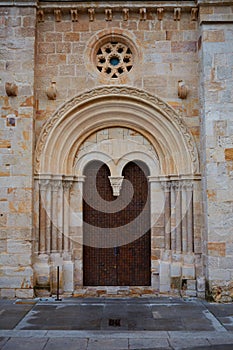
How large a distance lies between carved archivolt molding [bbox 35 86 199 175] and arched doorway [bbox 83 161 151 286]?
72cm

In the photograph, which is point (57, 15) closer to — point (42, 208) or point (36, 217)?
point (42, 208)

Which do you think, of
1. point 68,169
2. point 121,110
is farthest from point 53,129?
point 121,110

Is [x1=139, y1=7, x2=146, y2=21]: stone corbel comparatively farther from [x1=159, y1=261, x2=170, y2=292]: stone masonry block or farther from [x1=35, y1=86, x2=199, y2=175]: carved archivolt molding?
[x1=159, y1=261, x2=170, y2=292]: stone masonry block

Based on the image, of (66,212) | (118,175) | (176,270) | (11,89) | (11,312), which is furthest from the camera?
(118,175)

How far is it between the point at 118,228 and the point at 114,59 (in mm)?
3290

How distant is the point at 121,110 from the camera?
8.30 meters

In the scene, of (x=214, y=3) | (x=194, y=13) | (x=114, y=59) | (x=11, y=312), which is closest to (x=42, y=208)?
(x=11, y=312)

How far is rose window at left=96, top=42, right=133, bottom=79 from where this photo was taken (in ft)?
27.3

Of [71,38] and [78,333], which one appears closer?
[78,333]

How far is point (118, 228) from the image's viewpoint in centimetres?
845

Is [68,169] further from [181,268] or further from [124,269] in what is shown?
[181,268]

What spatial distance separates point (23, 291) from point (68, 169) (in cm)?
238

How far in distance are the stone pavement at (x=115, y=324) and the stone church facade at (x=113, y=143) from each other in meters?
0.60

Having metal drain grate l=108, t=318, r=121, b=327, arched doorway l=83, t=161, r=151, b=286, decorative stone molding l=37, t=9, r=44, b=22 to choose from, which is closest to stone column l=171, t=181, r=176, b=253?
arched doorway l=83, t=161, r=151, b=286
